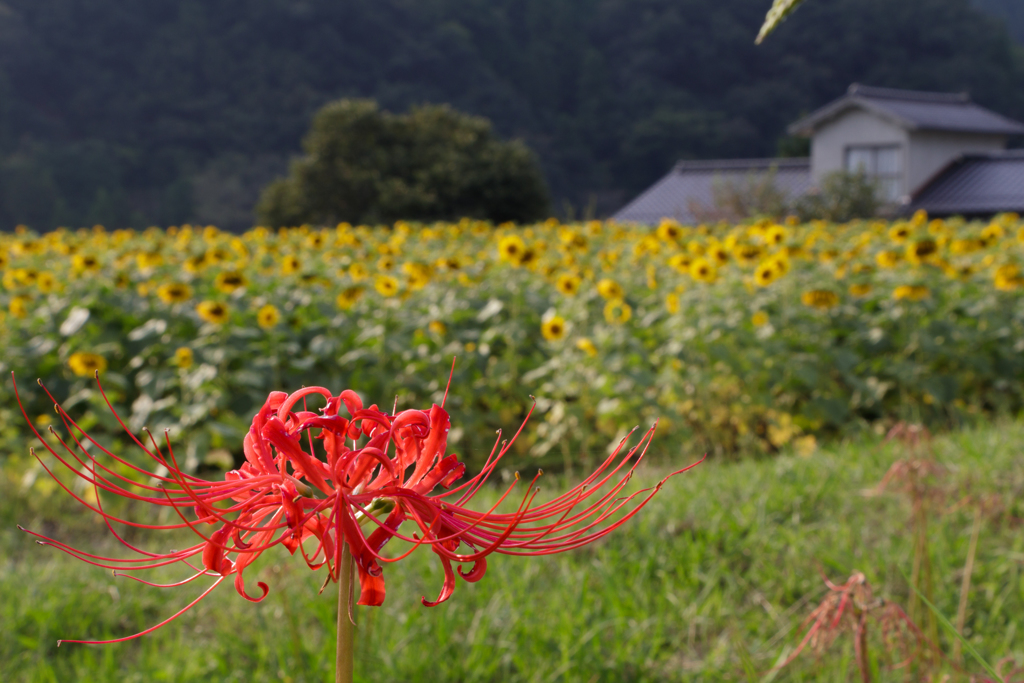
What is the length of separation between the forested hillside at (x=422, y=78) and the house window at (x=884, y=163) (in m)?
18.2

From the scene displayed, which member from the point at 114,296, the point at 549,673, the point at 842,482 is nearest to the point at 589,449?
the point at 842,482

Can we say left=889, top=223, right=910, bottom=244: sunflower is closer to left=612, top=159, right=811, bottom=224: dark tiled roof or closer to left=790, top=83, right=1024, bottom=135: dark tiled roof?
left=790, top=83, right=1024, bottom=135: dark tiled roof

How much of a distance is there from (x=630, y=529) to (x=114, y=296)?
3695 mm

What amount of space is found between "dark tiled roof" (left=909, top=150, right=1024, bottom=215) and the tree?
40.7ft

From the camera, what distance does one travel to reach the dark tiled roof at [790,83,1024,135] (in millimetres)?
28172

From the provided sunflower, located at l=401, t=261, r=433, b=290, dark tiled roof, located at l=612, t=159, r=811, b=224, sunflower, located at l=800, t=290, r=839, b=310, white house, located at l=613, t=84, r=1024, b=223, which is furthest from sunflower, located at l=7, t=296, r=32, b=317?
dark tiled roof, located at l=612, t=159, r=811, b=224

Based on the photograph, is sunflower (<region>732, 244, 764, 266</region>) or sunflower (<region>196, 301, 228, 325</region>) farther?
sunflower (<region>732, 244, 764, 266</region>)

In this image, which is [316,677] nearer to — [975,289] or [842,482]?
[842,482]

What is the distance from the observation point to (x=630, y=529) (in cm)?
293

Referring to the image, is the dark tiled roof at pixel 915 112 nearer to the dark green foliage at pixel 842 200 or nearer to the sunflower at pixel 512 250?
the dark green foliage at pixel 842 200

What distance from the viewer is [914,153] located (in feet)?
93.4

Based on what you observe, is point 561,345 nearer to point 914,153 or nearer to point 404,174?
point 404,174

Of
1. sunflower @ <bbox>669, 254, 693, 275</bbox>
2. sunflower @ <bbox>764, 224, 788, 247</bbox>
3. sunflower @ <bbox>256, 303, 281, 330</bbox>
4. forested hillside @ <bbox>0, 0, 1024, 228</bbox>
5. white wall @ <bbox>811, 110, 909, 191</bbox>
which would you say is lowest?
sunflower @ <bbox>256, 303, 281, 330</bbox>

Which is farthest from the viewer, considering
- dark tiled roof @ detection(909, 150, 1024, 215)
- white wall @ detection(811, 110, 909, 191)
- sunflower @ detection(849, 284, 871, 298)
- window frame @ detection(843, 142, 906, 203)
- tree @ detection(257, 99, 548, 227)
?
white wall @ detection(811, 110, 909, 191)
